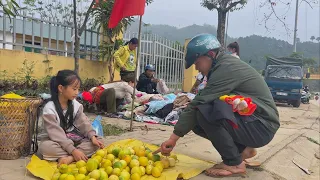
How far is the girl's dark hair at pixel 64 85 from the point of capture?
2.98 m

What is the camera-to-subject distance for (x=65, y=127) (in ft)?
10.2

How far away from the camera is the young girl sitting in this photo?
112 inches

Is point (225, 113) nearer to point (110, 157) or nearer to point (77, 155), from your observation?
point (110, 157)

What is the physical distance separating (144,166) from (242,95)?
1.04 m

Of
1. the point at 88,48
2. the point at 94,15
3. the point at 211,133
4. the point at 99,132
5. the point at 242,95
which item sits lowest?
the point at 99,132

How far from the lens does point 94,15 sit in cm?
867

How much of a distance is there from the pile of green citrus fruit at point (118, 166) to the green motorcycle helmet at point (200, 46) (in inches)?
37.3

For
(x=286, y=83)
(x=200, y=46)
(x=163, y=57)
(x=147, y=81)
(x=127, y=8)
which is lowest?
(x=286, y=83)

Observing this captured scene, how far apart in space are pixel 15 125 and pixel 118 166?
1.10 metres

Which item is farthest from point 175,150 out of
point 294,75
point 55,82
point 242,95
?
point 294,75

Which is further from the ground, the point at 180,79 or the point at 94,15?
the point at 94,15

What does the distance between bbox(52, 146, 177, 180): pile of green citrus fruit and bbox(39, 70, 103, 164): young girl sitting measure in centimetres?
19

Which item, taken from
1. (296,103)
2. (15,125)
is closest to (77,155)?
(15,125)

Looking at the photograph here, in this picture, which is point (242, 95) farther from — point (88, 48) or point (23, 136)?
point (88, 48)
